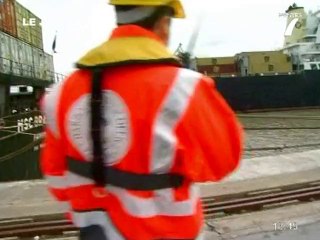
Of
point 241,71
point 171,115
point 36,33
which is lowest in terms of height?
point 171,115

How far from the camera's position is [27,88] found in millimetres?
39500

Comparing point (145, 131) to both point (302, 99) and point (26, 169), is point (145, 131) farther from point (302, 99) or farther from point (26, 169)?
point (302, 99)

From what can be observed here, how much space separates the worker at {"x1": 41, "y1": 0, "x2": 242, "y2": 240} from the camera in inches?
55.5

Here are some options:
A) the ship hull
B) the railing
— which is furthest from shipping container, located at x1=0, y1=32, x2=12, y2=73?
the ship hull

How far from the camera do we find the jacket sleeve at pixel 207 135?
1.40 metres

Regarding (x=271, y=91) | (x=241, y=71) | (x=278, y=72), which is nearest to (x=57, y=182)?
(x=271, y=91)

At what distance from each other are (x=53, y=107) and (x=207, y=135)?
538 millimetres

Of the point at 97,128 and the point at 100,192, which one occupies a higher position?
the point at 97,128

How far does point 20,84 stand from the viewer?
32250mm

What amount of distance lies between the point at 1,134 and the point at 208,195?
9.20 metres

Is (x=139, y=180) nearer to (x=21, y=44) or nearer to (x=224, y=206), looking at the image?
(x=224, y=206)

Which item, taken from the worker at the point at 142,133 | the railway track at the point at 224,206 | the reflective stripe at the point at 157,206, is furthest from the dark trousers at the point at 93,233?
the railway track at the point at 224,206

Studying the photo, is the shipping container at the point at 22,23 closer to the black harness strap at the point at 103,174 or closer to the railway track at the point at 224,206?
the railway track at the point at 224,206

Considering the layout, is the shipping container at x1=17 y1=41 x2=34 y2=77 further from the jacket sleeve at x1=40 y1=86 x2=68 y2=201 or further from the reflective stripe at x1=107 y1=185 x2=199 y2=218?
the reflective stripe at x1=107 y1=185 x2=199 y2=218
